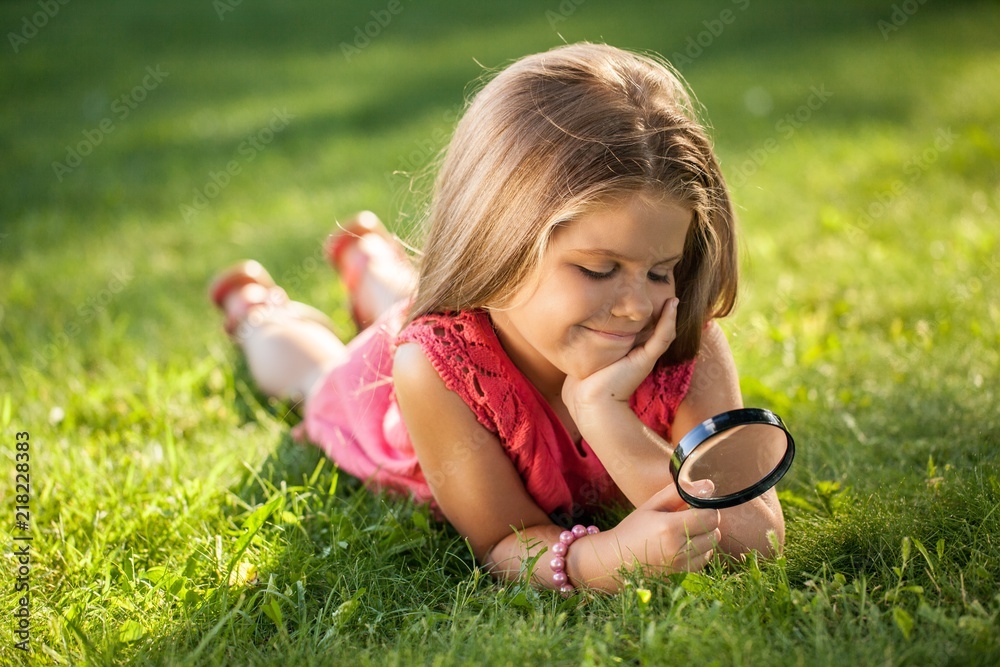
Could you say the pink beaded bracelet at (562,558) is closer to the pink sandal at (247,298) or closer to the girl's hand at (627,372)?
the girl's hand at (627,372)

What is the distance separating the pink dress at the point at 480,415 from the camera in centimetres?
240

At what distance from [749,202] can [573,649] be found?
364 centimetres

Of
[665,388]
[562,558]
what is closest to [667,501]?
[562,558]

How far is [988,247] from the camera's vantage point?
4.04 m

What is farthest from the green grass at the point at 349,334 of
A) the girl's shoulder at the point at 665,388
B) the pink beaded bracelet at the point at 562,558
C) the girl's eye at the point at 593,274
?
the girl's eye at the point at 593,274

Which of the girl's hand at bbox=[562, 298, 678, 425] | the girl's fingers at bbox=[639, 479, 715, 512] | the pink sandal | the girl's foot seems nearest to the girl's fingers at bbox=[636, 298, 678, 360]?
the girl's hand at bbox=[562, 298, 678, 425]

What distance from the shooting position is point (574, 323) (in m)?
2.19

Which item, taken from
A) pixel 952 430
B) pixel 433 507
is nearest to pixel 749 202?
pixel 952 430

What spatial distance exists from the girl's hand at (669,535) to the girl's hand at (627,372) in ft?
0.88

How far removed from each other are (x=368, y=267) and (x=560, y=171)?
6.21 ft

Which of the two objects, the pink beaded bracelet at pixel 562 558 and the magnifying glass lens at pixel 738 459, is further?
the pink beaded bracelet at pixel 562 558

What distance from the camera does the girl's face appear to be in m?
2.12

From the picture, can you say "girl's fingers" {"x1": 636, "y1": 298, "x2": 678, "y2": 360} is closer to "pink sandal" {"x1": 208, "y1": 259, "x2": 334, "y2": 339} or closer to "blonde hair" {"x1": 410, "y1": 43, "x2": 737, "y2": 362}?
"blonde hair" {"x1": 410, "y1": 43, "x2": 737, "y2": 362}

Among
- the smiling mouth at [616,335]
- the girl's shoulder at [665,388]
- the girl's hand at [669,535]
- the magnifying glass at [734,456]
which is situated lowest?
the girl's hand at [669,535]
